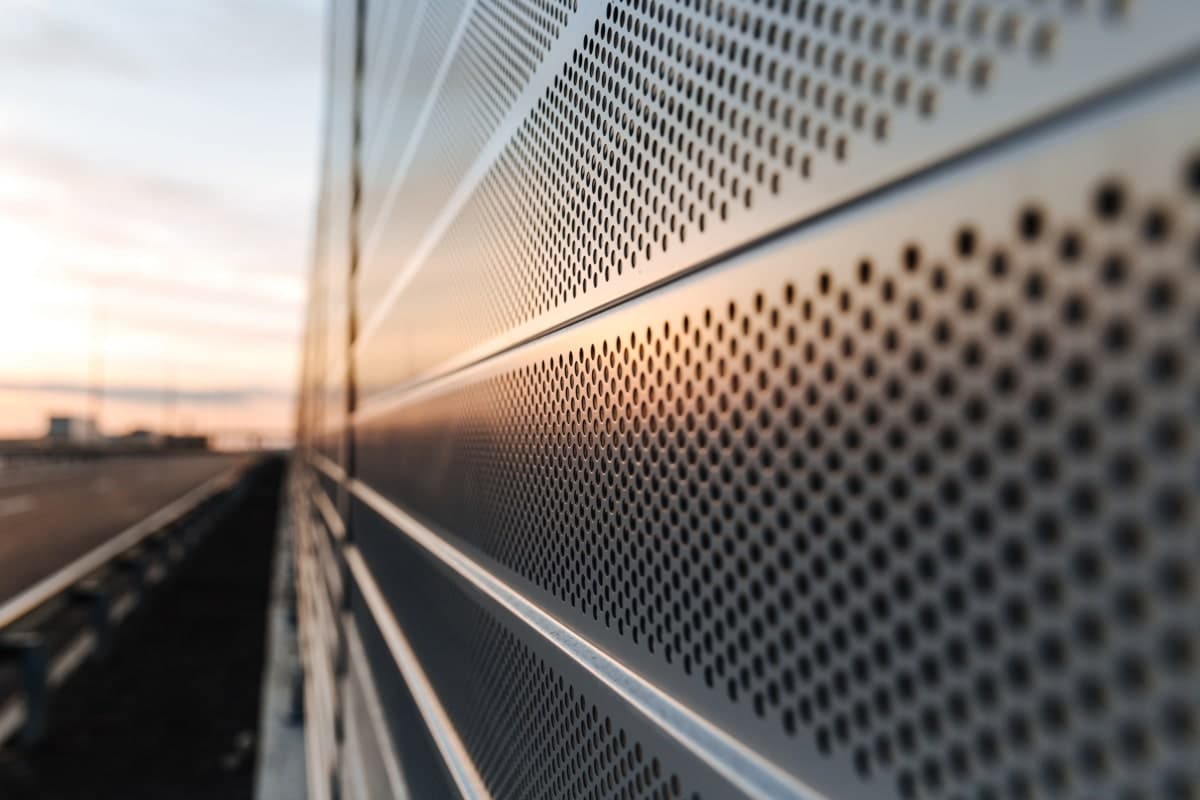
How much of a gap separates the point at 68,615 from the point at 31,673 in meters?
4.52

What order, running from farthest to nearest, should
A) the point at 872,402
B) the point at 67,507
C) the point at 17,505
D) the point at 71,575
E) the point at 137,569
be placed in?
1. the point at 17,505
2. the point at 67,507
3. the point at 137,569
4. the point at 71,575
5. the point at 872,402

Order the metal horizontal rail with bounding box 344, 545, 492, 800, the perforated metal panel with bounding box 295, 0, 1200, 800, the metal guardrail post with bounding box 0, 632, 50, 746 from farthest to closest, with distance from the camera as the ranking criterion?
the metal guardrail post with bounding box 0, 632, 50, 746
the metal horizontal rail with bounding box 344, 545, 492, 800
the perforated metal panel with bounding box 295, 0, 1200, 800

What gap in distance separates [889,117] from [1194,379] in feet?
0.88

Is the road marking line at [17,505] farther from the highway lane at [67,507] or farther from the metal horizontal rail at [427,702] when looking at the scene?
the metal horizontal rail at [427,702]

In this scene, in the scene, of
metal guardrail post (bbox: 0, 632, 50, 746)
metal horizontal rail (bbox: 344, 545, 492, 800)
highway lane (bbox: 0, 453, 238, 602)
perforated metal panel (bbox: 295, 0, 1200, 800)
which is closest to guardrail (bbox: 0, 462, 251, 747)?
metal guardrail post (bbox: 0, 632, 50, 746)

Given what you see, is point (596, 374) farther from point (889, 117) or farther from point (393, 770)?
point (393, 770)

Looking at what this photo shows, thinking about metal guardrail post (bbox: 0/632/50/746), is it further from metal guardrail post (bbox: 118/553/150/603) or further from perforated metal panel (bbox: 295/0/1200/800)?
perforated metal panel (bbox: 295/0/1200/800)

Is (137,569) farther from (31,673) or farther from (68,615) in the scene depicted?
(31,673)

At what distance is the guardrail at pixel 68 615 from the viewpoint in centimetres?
648

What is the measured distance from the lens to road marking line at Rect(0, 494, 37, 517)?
78.4ft

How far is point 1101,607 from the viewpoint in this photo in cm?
49

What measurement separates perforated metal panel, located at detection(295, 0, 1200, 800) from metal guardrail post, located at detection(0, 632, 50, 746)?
605 centimetres

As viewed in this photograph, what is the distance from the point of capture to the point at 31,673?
6422mm

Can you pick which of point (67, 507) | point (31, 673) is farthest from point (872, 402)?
point (67, 507)
